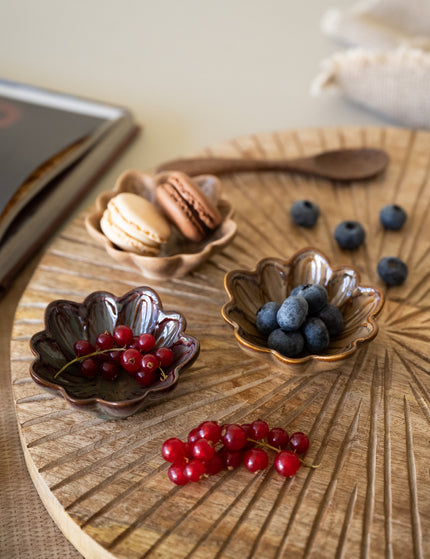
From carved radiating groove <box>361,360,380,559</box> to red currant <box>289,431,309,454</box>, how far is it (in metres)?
0.08

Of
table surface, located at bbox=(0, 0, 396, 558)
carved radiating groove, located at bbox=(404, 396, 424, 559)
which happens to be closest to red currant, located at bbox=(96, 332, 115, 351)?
carved radiating groove, located at bbox=(404, 396, 424, 559)

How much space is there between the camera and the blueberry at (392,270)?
3.35ft

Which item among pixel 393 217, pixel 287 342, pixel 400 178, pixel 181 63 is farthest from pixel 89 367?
pixel 181 63

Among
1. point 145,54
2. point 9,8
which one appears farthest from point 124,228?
point 9,8

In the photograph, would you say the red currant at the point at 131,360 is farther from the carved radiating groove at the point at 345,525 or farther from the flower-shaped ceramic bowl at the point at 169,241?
the carved radiating groove at the point at 345,525

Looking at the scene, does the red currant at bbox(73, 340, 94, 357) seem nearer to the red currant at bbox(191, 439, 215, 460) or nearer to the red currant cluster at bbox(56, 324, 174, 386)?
the red currant cluster at bbox(56, 324, 174, 386)

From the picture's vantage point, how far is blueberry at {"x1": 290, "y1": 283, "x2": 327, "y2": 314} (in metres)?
0.88

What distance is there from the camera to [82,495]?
2.44 feet

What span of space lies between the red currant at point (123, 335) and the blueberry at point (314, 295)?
0.82 feet

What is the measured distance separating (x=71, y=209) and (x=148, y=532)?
2.47 ft

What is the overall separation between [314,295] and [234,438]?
24 cm

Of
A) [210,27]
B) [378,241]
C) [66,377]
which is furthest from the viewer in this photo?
[210,27]

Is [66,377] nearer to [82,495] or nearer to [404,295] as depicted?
[82,495]

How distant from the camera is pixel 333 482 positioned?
0.76 m
